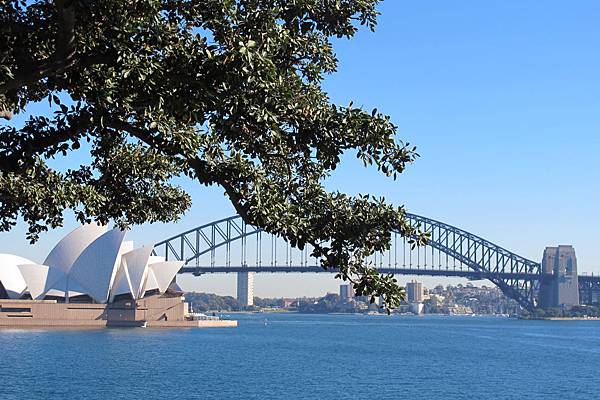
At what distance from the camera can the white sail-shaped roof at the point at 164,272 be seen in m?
113

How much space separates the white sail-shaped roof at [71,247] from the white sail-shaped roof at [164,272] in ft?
34.2

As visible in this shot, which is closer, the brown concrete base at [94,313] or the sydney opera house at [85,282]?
the sydney opera house at [85,282]

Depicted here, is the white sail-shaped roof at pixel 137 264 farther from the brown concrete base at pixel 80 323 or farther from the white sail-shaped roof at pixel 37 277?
the white sail-shaped roof at pixel 37 277

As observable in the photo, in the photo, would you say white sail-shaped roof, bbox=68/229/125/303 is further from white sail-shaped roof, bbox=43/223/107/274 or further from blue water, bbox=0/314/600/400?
blue water, bbox=0/314/600/400

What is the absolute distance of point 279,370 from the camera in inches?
2159

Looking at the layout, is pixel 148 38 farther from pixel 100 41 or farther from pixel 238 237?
pixel 238 237

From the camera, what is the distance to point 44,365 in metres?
55.0

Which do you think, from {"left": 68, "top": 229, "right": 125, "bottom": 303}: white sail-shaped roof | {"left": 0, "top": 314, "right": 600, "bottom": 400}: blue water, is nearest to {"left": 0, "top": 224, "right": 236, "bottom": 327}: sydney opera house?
{"left": 68, "top": 229, "right": 125, "bottom": 303}: white sail-shaped roof

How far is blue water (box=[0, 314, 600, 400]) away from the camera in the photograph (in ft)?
143

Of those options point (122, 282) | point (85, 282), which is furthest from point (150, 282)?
point (85, 282)

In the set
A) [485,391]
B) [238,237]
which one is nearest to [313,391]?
[485,391]

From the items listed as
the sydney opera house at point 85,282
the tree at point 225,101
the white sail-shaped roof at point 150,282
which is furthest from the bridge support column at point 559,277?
the tree at point 225,101

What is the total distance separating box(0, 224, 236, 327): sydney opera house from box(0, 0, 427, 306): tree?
93.6m

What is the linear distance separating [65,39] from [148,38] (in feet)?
Result: 2.25
